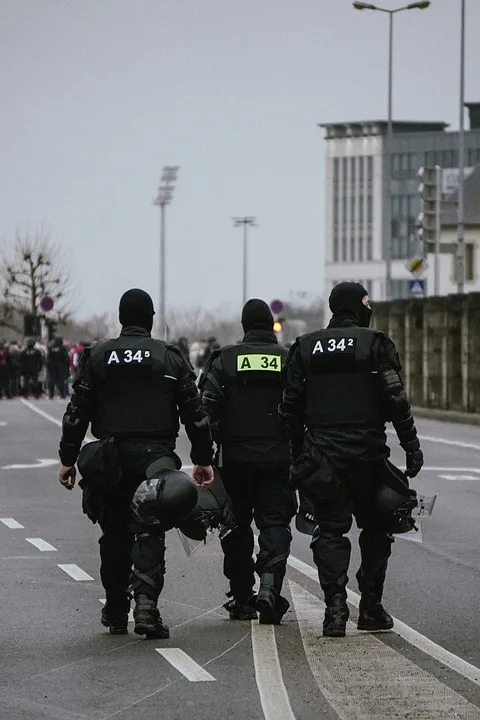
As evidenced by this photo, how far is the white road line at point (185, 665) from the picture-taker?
7.93m

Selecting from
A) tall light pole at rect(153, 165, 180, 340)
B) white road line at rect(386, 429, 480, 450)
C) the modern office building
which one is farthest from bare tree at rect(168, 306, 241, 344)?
white road line at rect(386, 429, 480, 450)

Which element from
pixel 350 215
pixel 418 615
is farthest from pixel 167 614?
pixel 350 215

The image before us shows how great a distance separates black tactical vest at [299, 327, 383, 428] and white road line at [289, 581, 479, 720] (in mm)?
1056

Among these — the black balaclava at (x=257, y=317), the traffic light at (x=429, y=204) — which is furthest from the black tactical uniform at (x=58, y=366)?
the black balaclava at (x=257, y=317)

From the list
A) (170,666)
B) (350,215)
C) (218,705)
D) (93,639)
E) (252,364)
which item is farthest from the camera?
(350,215)

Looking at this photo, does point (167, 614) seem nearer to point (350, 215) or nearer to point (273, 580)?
point (273, 580)

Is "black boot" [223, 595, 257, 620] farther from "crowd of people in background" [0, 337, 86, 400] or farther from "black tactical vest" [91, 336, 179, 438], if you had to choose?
"crowd of people in background" [0, 337, 86, 400]

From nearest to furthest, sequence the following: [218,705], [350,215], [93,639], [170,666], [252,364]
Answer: [218,705]
[170,666]
[93,639]
[252,364]
[350,215]

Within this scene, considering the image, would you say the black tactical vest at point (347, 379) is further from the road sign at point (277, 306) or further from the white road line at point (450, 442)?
the road sign at point (277, 306)

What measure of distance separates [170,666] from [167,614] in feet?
5.77

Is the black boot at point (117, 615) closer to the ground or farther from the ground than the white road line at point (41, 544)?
farther from the ground

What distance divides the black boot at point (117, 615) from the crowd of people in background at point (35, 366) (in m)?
41.5

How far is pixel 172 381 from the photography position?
935cm

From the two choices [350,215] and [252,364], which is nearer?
[252,364]
